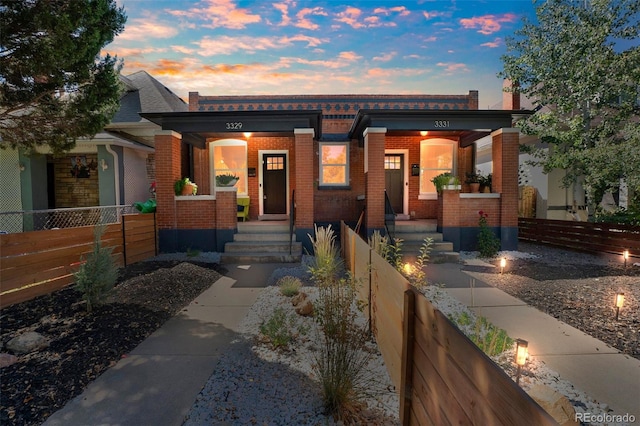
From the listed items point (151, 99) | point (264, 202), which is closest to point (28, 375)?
point (264, 202)

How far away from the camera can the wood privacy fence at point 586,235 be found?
322 inches

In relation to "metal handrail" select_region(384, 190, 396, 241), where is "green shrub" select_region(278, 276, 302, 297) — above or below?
below

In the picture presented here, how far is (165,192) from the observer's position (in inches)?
360

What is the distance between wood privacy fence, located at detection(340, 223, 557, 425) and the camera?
1.13 m

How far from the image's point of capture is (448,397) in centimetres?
156

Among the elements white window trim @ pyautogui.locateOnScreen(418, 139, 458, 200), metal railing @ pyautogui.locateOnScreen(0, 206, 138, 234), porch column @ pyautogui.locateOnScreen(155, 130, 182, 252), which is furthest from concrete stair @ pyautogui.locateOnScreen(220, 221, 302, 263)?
white window trim @ pyautogui.locateOnScreen(418, 139, 458, 200)

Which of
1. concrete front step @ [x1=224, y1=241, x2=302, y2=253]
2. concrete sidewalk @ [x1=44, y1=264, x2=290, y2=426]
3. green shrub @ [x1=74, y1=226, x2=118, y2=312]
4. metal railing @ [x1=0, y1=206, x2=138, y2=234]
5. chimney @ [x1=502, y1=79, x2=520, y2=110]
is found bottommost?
concrete sidewalk @ [x1=44, y1=264, x2=290, y2=426]

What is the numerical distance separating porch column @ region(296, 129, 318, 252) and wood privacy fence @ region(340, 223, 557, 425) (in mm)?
6210

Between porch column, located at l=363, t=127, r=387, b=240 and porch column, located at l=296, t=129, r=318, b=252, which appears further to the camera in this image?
porch column, located at l=363, t=127, r=387, b=240

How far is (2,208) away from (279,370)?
13000 mm

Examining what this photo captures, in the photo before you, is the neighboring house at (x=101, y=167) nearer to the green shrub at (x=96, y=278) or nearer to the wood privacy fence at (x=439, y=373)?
the green shrub at (x=96, y=278)

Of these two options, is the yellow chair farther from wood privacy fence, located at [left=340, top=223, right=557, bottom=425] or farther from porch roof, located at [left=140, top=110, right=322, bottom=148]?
wood privacy fence, located at [left=340, top=223, right=557, bottom=425]

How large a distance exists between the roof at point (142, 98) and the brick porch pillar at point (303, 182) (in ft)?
22.3

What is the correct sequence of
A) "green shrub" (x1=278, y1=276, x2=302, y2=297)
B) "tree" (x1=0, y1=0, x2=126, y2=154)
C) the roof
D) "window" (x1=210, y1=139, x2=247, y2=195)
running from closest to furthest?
"tree" (x1=0, y1=0, x2=126, y2=154) → "green shrub" (x1=278, y1=276, x2=302, y2=297) → "window" (x1=210, y1=139, x2=247, y2=195) → the roof
